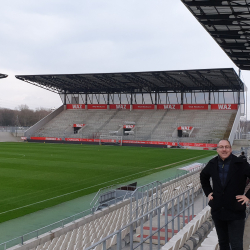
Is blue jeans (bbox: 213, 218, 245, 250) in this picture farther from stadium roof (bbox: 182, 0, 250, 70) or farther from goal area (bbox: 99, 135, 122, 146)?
goal area (bbox: 99, 135, 122, 146)

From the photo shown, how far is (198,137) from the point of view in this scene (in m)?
48.2

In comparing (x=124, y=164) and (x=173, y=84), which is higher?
(x=173, y=84)

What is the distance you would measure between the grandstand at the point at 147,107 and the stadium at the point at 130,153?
6.4 inches

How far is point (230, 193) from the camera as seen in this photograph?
13.7 ft

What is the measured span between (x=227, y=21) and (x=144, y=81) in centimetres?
3768

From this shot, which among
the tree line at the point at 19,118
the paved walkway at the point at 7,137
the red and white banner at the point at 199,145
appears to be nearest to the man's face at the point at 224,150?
the red and white banner at the point at 199,145

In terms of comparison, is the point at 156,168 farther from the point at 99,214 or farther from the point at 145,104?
the point at 145,104

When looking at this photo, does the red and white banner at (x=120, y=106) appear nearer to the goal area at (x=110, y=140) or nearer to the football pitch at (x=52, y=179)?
the goal area at (x=110, y=140)

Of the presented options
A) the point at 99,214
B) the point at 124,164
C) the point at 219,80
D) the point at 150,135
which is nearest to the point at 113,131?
the point at 150,135

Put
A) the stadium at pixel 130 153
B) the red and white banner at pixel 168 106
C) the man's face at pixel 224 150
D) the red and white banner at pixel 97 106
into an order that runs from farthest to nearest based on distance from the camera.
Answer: the red and white banner at pixel 97 106, the red and white banner at pixel 168 106, the stadium at pixel 130 153, the man's face at pixel 224 150

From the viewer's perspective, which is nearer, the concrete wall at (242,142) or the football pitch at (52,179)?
the football pitch at (52,179)

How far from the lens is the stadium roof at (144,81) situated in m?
47.8

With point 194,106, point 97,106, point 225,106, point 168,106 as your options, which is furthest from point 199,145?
point 97,106

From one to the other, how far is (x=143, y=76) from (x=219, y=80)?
1088 cm
